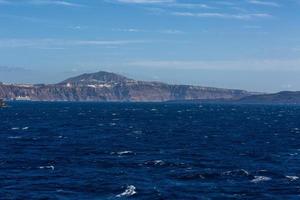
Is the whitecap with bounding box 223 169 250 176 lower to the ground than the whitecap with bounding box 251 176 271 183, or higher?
higher

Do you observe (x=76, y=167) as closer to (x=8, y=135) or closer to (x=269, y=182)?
(x=269, y=182)

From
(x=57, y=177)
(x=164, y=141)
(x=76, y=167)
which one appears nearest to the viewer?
(x=57, y=177)

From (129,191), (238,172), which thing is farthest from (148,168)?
(129,191)

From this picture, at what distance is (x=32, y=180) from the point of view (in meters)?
76.5

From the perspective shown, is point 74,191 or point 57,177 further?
point 57,177

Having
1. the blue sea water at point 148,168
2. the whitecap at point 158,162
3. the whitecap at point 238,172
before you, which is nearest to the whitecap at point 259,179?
the blue sea water at point 148,168

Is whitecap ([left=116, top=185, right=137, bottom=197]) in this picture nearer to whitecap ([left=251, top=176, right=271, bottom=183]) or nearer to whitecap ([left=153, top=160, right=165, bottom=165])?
whitecap ([left=251, top=176, right=271, bottom=183])

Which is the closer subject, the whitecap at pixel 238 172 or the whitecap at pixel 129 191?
the whitecap at pixel 129 191

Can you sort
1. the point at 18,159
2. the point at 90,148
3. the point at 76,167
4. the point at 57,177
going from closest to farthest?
1. the point at 57,177
2. the point at 76,167
3. the point at 18,159
4. the point at 90,148

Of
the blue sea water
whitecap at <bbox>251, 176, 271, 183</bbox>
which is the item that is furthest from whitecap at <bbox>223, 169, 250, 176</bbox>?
whitecap at <bbox>251, 176, 271, 183</bbox>

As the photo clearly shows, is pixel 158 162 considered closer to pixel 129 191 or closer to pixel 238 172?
pixel 238 172

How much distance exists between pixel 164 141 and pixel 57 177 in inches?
2272

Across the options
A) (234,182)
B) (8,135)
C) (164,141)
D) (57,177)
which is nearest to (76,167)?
(57,177)

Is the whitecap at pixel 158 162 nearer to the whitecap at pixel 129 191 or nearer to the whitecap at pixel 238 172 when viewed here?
the whitecap at pixel 238 172
